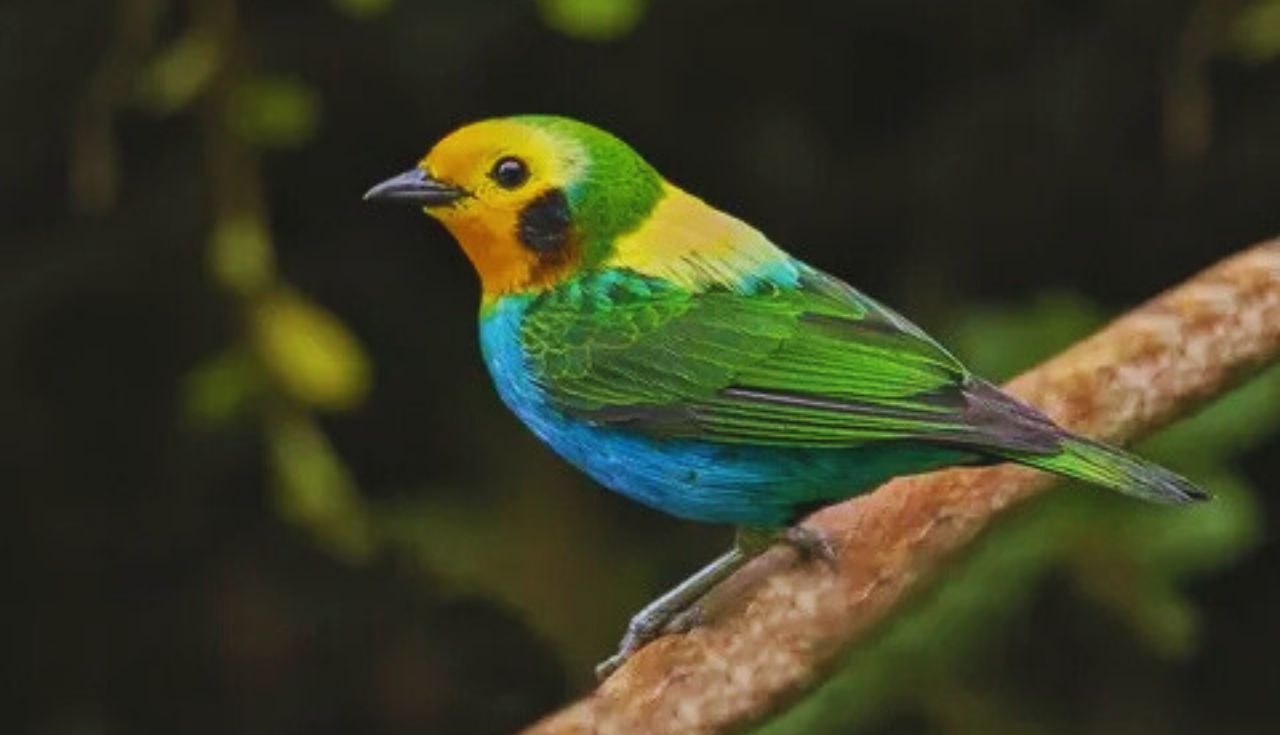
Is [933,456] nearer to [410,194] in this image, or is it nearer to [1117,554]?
[410,194]

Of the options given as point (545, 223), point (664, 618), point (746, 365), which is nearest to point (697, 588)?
point (664, 618)

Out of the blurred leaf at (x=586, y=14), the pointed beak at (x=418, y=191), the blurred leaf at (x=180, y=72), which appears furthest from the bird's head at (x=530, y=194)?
the blurred leaf at (x=180, y=72)

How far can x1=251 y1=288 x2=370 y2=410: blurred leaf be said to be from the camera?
1.99 m

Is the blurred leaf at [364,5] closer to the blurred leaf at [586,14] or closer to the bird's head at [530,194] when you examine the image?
the blurred leaf at [586,14]

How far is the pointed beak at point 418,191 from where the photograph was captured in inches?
52.7

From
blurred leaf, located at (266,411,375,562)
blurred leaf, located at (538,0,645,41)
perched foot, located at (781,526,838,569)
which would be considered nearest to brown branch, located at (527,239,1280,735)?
perched foot, located at (781,526,838,569)

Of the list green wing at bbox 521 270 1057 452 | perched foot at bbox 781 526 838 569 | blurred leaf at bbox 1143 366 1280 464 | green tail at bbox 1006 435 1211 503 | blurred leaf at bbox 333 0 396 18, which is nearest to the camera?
green tail at bbox 1006 435 1211 503

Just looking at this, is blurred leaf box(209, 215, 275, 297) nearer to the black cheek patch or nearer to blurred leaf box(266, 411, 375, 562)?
blurred leaf box(266, 411, 375, 562)

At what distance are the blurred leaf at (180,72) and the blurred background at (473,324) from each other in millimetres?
10

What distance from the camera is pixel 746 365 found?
145 cm

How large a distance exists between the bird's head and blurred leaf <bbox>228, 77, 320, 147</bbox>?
693 millimetres

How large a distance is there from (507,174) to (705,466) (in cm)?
20

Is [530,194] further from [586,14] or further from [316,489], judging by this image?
[316,489]

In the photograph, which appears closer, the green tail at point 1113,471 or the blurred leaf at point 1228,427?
the green tail at point 1113,471
